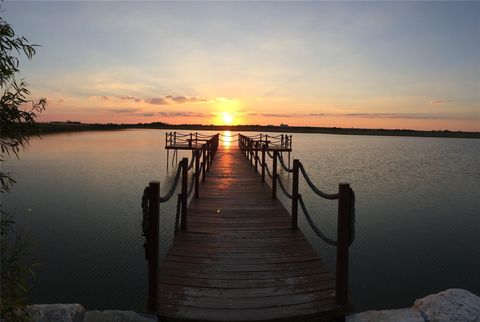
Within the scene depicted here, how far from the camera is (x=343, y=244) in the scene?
4.01 meters

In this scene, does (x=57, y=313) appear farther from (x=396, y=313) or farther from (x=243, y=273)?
(x=396, y=313)

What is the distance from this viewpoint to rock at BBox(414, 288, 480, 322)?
3523mm

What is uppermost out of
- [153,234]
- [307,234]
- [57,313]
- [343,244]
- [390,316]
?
[153,234]

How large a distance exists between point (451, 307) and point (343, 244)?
1.28m

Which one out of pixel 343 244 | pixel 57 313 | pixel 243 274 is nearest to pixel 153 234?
pixel 57 313

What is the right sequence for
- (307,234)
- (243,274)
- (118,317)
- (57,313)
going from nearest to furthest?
(57,313)
(118,317)
(243,274)
(307,234)

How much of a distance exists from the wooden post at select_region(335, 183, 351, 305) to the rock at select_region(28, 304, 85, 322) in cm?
289

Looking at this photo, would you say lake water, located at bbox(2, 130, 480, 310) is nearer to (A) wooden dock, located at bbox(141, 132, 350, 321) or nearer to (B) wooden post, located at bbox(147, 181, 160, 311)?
(B) wooden post, located at bbox(147, 181, 160, 311)

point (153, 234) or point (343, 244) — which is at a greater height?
point (153, 234)

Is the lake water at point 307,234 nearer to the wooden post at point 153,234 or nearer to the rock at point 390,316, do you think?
the wooden post at point 153,234

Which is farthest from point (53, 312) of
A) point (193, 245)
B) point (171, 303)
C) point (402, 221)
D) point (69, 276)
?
point (402, 221)

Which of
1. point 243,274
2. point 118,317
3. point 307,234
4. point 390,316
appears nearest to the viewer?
point 118,317

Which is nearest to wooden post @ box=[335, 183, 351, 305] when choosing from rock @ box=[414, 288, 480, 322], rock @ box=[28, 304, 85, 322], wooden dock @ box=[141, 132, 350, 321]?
wooden dock @ box=[141, 132, 350, 321]

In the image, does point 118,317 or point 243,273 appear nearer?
point 118,317
